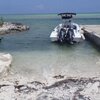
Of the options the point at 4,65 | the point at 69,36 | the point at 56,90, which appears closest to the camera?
the point at 56,90

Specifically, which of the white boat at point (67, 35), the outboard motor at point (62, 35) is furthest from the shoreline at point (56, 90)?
the outboard motor at point (62, 35)

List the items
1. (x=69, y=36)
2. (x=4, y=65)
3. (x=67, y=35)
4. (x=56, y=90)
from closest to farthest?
(x=56, y=90) < (x=4, y=65) < (x=69, y=36) < (x=67, y=35)

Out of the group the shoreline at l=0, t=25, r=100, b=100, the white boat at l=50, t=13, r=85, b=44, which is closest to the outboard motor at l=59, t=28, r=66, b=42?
the white boat at l=50, t=13, r=85, b=44

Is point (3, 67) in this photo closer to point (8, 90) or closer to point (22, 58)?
point (8, 90)

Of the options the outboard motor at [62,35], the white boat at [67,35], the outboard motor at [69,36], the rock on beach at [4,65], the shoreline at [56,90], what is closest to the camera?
the shoreline at [56,90]

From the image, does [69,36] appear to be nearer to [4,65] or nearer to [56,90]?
[4,65]

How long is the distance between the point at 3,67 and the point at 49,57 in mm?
6334

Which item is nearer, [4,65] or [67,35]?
[4,65]

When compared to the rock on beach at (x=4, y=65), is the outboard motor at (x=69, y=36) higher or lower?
lower

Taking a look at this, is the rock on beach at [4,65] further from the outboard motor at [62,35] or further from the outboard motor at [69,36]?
the outboard motor at [62,35]

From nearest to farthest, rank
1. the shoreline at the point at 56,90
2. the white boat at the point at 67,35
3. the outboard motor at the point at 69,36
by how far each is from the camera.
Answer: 1. the shoreline at the point at 56,90
2. the outboard motor at the point at 69,36
3. the white boat at the point at 67,35

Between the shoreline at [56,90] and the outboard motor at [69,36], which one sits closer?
the shoreline at [56,90]

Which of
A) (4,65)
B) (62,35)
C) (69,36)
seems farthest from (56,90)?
(62,35)

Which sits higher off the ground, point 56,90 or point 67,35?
point 56,90
